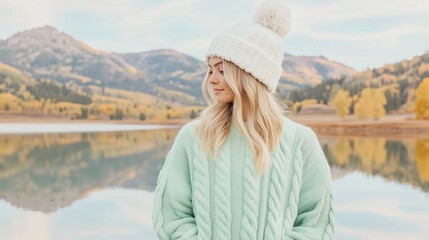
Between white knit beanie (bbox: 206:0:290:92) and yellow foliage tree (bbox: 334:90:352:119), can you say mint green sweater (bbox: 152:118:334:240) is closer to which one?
white knit beanie (bbox: 206:0:290:92)

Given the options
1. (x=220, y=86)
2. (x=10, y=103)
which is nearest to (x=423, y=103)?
(x=220, y=86)

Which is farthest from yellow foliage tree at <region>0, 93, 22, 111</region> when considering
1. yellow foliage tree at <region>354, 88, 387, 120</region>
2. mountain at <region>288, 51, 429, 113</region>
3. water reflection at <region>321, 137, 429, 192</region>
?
water reflection at <region>321, 137, 429, 192</region>

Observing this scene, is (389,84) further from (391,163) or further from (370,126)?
(391,163)

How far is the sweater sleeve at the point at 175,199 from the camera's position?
7.11ft

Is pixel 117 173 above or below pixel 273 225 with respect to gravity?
below

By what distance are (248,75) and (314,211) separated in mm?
588

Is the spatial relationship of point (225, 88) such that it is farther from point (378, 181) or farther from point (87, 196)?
point (378, 181)

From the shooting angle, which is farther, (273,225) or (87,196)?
(87,196)

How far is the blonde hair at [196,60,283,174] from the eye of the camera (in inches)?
83.2

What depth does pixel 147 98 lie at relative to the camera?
6009 inches

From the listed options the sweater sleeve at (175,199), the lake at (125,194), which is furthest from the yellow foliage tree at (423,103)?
the sweater sleeve at (175,199)

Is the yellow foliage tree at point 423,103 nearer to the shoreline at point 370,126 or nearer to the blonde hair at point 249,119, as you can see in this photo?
the shoreline at point 370,126

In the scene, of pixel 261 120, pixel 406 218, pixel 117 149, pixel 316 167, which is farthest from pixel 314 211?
pixel 117 149

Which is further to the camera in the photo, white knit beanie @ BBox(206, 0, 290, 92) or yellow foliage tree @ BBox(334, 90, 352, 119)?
yellow foliage tree @ BBox(334, 90, 352, 119)
